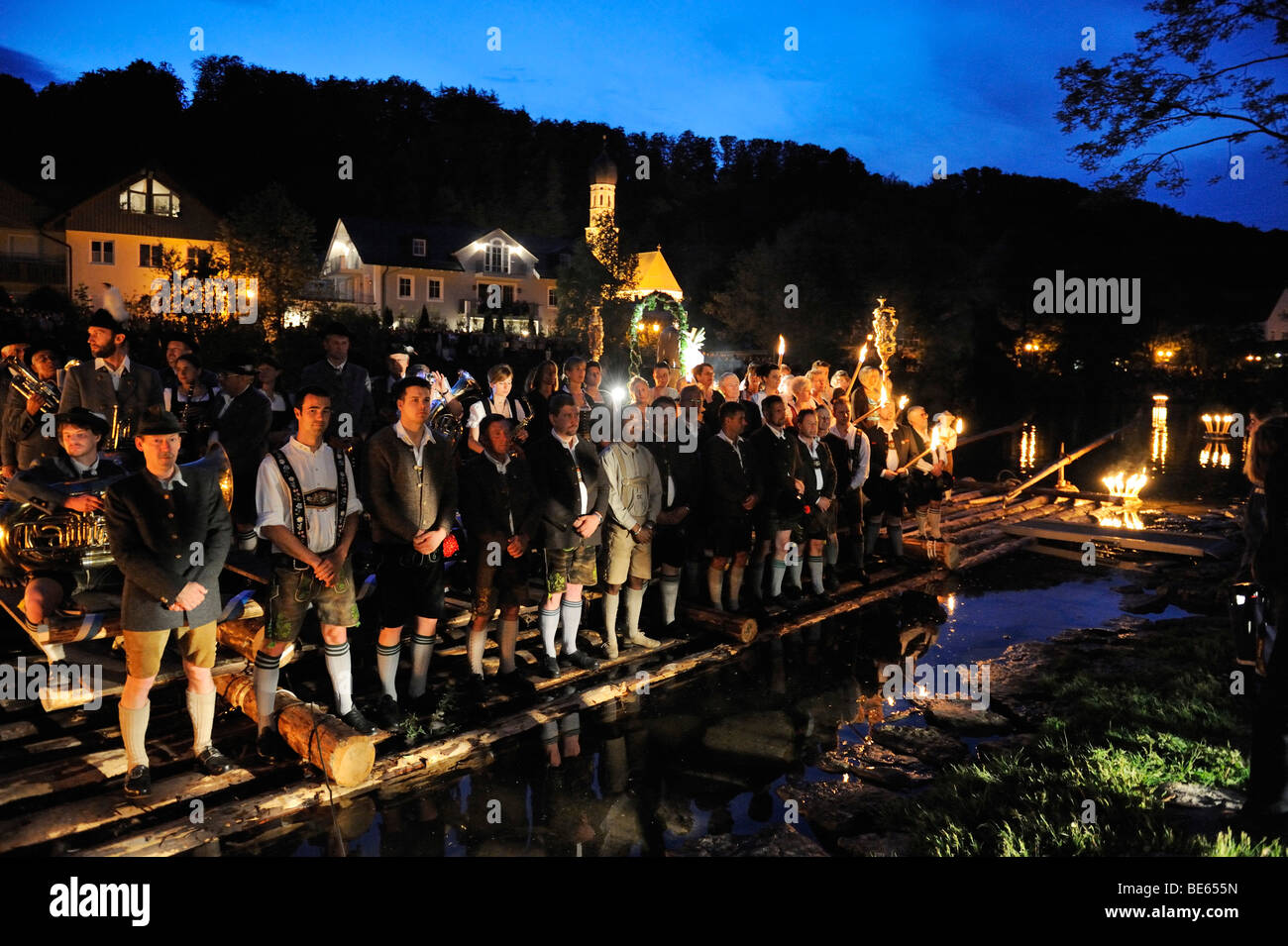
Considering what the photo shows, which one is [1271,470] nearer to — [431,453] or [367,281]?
[431,453]

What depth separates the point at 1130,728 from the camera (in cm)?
649

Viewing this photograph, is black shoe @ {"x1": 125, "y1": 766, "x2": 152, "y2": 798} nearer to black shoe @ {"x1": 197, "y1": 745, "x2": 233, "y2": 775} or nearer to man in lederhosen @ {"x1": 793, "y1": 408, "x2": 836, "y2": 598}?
black shoe @ {"x1": 197, "y1": 745, "x2": 233, "y2": 775}

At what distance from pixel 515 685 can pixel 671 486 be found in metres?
2.71

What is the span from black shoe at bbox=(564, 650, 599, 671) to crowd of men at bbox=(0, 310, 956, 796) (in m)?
0.10

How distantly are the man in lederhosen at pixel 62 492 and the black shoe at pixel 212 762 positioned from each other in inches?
67.7

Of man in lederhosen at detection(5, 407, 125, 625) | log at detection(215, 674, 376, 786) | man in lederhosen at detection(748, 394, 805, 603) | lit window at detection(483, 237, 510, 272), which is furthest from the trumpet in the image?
lit window at detection(483, 237, 510, 272)

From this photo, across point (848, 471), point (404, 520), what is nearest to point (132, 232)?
point (848, 471)

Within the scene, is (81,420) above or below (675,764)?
above

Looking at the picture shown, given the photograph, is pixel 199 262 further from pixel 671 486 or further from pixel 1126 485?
pixel 1126 485

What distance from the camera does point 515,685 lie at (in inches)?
275

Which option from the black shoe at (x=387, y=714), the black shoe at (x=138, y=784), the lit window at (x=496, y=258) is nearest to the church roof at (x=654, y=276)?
the lit window at (x=496, y=258)

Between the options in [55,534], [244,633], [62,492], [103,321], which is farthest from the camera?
[103,321]

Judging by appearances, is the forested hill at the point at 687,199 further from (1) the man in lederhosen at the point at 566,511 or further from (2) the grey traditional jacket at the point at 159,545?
(2) the grey traditional jacket at the point at 159,545
